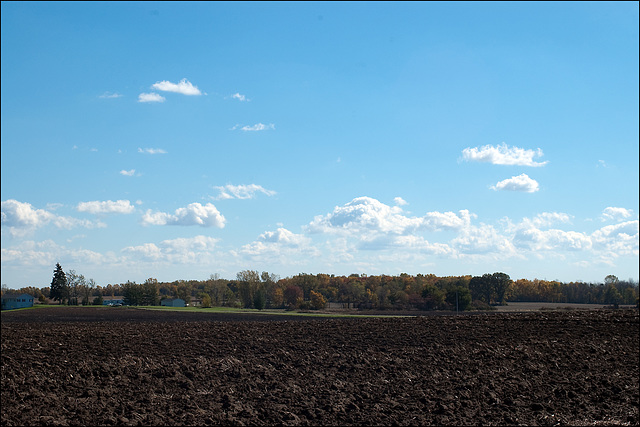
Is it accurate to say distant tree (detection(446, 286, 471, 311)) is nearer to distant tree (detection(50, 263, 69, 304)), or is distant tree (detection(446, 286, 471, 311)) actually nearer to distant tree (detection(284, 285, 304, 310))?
distant tree (detection(284, 285, 304, 310))

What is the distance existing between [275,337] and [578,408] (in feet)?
57.2

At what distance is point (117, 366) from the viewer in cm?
2423

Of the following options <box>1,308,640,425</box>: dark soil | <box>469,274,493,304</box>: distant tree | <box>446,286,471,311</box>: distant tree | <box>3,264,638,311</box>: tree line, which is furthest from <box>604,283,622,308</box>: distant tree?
<box>1,308,640,425</box>: dark soil

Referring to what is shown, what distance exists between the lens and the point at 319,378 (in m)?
23.4

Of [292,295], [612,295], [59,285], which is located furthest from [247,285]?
[612,295]

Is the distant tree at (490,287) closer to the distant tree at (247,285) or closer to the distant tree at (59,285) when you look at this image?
the distant tree at (247,285)

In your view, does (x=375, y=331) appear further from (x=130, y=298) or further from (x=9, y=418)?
(x=130, y=298)

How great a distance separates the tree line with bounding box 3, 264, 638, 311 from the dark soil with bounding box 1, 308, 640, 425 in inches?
2147

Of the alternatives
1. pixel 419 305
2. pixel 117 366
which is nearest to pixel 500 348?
pixel 117 366

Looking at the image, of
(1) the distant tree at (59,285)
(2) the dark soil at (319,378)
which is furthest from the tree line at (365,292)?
(2) the dark soil at (319,378)

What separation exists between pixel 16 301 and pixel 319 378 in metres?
102

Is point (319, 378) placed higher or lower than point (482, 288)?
lower

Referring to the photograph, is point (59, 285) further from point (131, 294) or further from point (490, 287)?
point (490, 287)

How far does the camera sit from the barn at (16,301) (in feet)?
338
